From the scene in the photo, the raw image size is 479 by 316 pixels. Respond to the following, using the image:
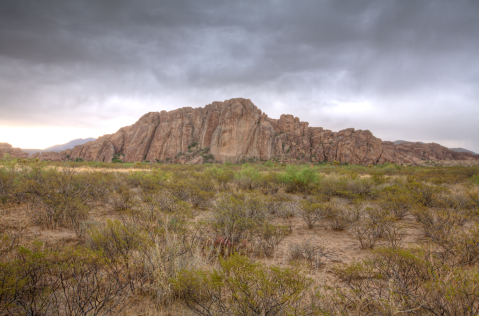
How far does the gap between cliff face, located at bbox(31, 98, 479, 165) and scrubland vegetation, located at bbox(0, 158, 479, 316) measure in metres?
48.0

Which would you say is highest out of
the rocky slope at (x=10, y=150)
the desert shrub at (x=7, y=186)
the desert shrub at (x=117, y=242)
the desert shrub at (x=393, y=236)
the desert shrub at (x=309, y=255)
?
the rocky slope at (x=10, y=150)

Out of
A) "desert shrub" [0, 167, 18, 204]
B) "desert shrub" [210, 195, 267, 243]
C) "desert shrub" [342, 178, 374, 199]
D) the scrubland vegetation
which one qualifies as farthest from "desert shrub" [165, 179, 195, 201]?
"desert shrub" [342, 178, 374, 199]

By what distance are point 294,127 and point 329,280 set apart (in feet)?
222

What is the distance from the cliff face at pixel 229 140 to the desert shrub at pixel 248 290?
170 feet

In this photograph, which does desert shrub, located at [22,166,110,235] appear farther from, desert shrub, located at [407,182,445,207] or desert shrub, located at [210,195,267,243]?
desert shrub, located at [407,182,445,207]

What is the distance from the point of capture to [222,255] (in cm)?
389

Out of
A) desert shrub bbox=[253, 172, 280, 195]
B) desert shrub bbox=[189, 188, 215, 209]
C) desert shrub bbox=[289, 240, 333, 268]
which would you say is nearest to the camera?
desert shrub bbox=[289, 240, 333, 268]

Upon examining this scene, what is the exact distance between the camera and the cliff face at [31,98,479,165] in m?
56.0

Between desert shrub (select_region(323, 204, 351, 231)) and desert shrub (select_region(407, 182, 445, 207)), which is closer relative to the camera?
desert shrub (select_region(323, 204, 351, 231))

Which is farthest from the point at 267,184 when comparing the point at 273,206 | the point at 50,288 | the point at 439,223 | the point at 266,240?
the point at 50,288

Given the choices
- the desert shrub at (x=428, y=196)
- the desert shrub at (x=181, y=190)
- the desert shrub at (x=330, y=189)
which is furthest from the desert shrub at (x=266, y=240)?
the desert shrub at (x=428, y=196)

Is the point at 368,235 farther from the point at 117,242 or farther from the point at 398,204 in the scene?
the point at 117,242

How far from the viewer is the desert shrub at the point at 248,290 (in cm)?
192

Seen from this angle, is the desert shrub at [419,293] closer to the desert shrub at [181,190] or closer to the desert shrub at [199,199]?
the desert shrub at [199,199]
